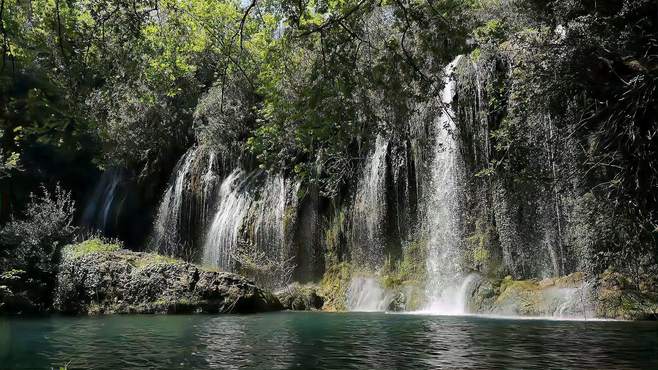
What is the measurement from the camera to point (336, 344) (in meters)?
8.53

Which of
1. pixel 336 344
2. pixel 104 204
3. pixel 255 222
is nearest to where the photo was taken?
pixel 336 344

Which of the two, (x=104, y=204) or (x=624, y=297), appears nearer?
(x=624, y=297)

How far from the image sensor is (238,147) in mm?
23281

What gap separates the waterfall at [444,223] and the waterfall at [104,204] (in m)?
15.4

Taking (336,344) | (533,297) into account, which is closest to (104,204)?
(533,297)

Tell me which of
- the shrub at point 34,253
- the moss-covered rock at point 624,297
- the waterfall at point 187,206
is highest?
the waterfall at point 187,206

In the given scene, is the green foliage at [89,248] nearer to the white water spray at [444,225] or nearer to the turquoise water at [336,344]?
the turquoise water at [336,344]

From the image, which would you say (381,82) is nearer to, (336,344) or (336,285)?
(336,344)

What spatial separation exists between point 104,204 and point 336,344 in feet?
70.1

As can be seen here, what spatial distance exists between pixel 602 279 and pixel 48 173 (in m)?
24.7

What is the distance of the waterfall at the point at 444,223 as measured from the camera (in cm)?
1608

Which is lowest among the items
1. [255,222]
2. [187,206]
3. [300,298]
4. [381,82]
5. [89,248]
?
[300,298]

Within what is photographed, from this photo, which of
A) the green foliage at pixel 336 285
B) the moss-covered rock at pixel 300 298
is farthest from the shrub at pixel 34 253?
the green foliage at pixel 336 285

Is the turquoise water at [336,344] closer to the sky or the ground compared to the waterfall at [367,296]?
closer to the ground
